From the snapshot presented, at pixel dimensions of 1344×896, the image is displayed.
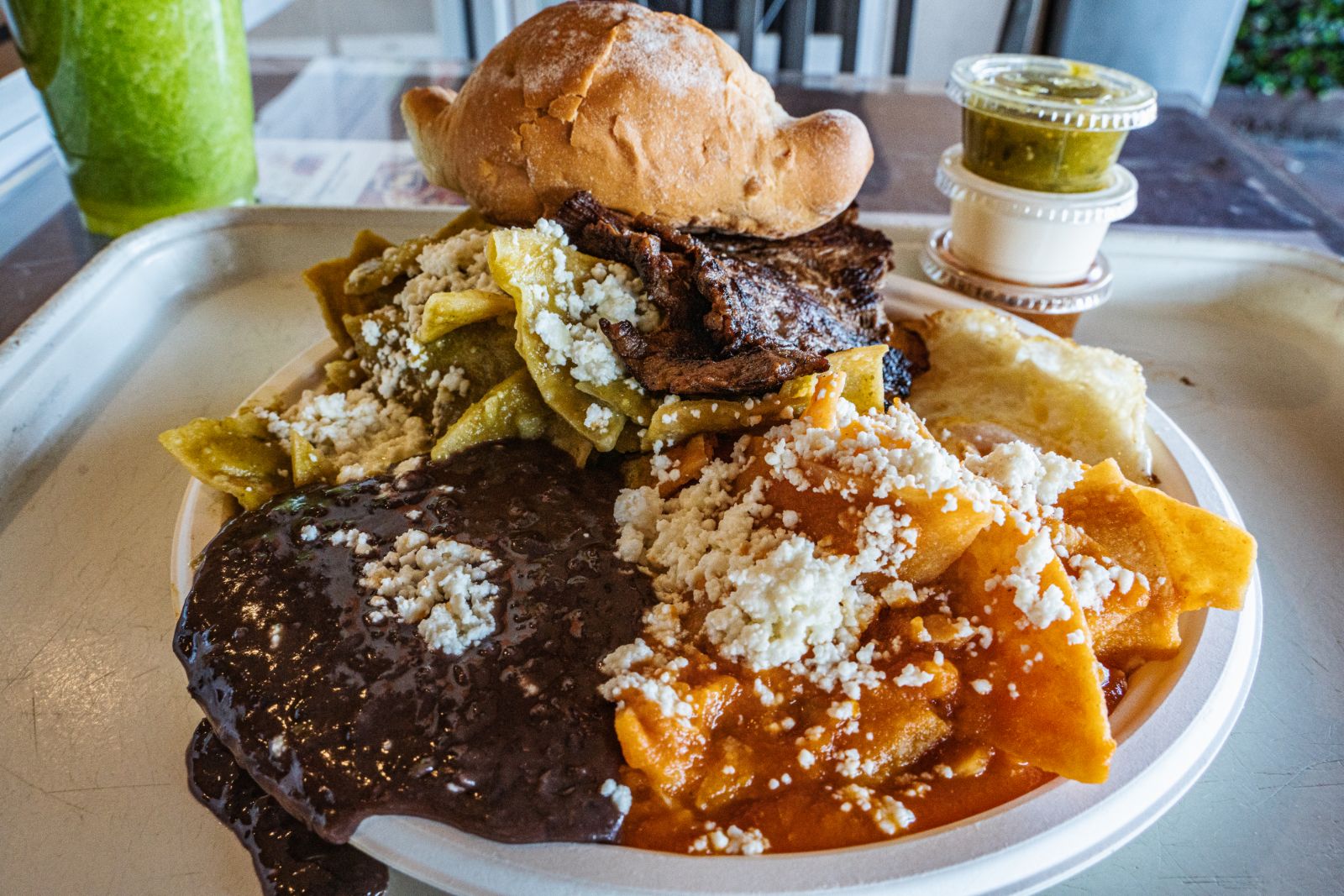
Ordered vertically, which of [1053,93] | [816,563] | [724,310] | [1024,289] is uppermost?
[1053,93]

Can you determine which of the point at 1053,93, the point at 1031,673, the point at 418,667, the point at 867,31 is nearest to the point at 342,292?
the point at 418,667

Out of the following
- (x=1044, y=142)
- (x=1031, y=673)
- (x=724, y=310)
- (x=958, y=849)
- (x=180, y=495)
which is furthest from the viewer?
(x=1044, y=142)

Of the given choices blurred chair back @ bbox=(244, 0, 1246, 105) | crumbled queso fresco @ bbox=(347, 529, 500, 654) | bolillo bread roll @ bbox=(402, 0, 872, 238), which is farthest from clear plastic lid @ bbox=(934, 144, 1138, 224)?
blurred chair back @ bbox=(244, 0, 1246, 105)

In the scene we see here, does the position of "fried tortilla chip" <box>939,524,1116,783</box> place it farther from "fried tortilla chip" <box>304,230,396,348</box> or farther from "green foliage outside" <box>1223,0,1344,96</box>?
"green foliage outside" <box>1223,0,1344,96</box>

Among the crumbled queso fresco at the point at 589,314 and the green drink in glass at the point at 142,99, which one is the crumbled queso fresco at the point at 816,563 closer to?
the crumbled queso fresco at the point at 589,314

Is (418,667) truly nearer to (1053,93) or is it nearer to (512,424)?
(512,424)

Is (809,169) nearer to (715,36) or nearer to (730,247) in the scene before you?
(730,247)

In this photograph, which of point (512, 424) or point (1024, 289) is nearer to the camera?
point (512, 424)
